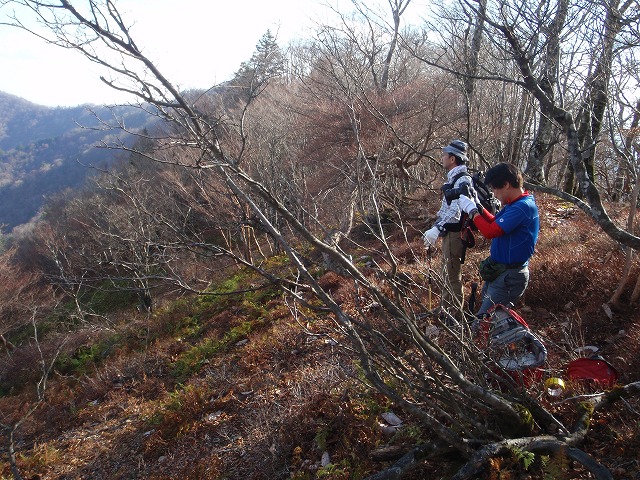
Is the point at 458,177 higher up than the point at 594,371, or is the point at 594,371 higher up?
the point at 458,177

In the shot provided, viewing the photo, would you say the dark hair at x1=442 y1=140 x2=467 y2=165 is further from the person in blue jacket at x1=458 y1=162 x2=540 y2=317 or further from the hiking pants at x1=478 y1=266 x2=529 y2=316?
the hiking pants at x1=478 y1=266 x2=529 y2=316

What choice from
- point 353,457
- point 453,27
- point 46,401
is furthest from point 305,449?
point 46,401

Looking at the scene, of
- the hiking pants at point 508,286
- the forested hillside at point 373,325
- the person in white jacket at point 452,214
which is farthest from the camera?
the person in white jacket at point 452,214

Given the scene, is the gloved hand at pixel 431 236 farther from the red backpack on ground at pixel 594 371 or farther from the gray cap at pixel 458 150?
the red backpack on ground at pixel 594 371

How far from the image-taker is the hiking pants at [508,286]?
3.15 metres

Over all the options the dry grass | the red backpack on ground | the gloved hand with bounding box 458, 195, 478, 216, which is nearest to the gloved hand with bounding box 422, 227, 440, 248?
the gloved hand with bounding box 458, 195, 478, 216

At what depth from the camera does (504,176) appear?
2955 millimetres

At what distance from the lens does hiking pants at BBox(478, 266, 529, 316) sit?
10.3 feet

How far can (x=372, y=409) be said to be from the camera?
3783 mm

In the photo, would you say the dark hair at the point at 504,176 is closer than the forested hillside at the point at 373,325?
No

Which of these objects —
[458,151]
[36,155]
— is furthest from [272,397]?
[36,155]

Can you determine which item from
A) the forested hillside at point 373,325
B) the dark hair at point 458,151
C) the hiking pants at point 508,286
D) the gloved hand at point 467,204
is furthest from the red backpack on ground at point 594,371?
the dark hair at point 458,151

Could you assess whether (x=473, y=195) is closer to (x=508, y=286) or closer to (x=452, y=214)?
(x=452, y=214)

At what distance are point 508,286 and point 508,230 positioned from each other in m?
0.51
